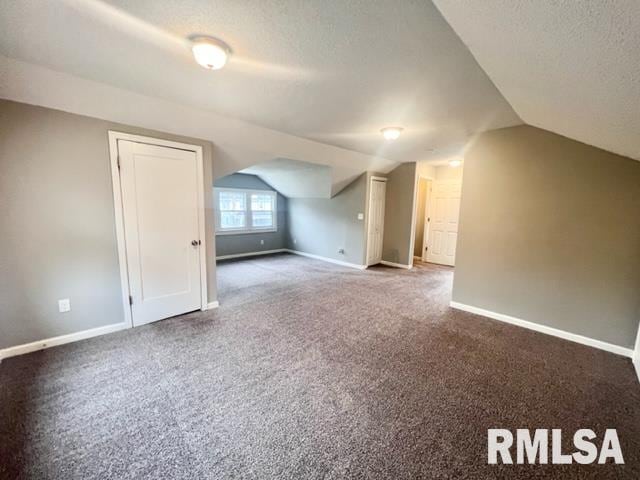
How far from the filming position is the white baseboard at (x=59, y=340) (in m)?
2.34

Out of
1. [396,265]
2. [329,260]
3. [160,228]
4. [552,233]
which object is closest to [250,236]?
[329,260]

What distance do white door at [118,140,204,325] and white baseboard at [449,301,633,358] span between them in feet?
11.9

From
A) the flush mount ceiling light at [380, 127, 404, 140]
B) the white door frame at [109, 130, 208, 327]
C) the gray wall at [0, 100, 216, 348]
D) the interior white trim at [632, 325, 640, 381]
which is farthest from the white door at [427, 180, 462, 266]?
the gray wall at [0, 100, 216, 348]

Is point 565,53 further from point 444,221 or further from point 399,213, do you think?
point 444,221

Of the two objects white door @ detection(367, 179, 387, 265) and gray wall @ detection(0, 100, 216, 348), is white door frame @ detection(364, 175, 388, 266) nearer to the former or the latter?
white door @ detection(367, 179, 387, 265)

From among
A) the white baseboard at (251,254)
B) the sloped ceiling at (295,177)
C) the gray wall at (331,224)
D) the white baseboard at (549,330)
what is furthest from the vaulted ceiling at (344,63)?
the white baseboard at (251,254)

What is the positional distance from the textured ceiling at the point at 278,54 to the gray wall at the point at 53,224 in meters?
0.64

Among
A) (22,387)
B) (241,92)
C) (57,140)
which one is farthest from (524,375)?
(57,140)

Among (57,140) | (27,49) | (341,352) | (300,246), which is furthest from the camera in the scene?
(300,246)

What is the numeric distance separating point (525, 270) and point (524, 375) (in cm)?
137

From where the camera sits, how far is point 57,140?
2369 millimetres

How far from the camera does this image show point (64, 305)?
2539mm

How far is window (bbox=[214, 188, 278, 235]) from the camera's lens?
248 inches

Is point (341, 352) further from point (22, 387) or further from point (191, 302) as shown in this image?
point (22, 387)
